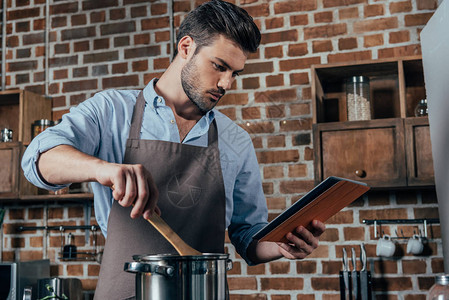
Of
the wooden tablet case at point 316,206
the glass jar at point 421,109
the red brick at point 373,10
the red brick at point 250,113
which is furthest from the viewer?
the red brick at point 250,113

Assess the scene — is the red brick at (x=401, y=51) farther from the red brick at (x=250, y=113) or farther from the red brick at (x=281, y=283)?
the red brick at (x=281, y=283)

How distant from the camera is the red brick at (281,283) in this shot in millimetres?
2691

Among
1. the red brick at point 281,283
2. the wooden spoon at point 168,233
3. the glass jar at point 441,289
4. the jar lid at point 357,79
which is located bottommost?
the red brick at point 281,283

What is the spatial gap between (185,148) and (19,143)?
5.31 ft

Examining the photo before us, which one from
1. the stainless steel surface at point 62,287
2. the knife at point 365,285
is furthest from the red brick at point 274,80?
the stainless steel surface at point 62,287

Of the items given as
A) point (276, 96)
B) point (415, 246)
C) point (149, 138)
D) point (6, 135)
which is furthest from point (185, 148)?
point (6, 135)

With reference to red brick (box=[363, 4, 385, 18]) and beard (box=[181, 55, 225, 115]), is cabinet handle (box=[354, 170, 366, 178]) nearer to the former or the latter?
red brick (box=[363, 4, 385, 18])

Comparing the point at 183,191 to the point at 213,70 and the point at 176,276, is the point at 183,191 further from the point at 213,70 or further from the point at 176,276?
the point at 176,276

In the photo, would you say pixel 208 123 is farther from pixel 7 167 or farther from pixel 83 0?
pixel 83 0

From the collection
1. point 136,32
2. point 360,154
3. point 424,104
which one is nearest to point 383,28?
point 424,104

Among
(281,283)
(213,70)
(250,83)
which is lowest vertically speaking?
(281,283)

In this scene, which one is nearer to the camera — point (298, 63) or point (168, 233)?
point (168, 233)

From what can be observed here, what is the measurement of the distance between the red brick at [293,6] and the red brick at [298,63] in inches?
10.5

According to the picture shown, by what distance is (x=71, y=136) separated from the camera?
137 cm
